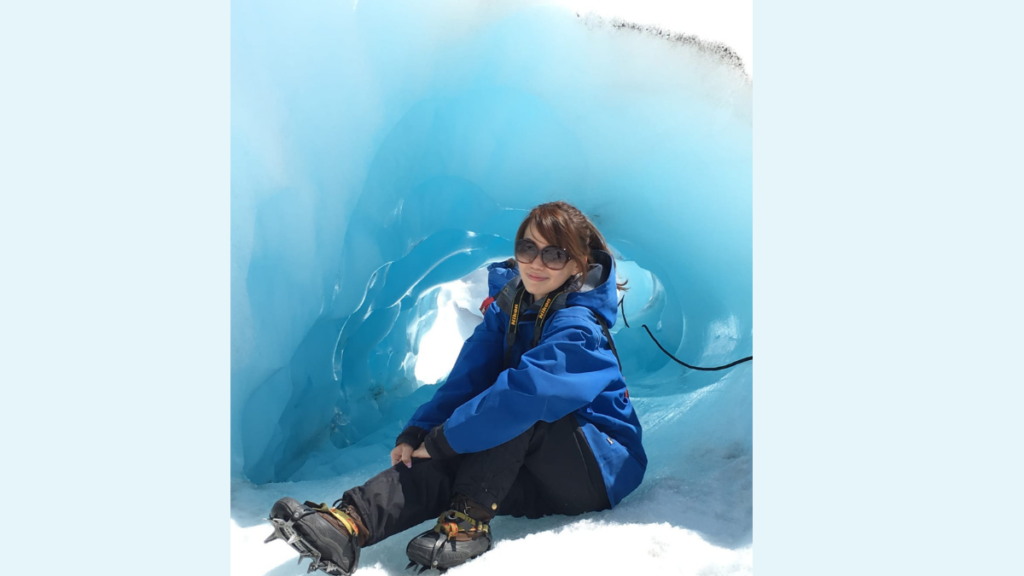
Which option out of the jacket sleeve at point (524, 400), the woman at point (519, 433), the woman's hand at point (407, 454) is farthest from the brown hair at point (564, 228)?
the woman's hand at point (407, 454)

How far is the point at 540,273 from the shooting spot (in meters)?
1.51

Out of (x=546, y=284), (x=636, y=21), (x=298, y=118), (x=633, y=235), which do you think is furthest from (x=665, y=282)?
(x=298, y=118)

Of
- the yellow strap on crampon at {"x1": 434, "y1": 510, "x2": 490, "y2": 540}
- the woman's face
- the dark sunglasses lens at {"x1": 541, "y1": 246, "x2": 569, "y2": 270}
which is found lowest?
the yellow strap on crampon at {"x1": 434, "y1": 510, "x2": 490, "y2": 540}

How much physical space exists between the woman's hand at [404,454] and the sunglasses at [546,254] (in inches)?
17.8

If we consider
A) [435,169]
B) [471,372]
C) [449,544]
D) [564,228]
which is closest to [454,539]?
[449,544]

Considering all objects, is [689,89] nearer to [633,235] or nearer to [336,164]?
[633,235]

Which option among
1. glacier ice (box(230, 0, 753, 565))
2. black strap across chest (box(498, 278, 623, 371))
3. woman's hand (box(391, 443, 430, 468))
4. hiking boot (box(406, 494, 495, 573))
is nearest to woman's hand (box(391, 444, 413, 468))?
woman's hand (box(391, 443, 430, 468))

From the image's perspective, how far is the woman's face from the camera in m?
1.50

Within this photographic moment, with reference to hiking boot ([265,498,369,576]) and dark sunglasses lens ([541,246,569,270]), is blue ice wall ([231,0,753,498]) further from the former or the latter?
hiking boot ([265,498,369,576])

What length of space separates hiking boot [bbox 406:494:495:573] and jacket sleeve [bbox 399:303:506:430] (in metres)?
0.23

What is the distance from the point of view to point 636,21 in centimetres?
187

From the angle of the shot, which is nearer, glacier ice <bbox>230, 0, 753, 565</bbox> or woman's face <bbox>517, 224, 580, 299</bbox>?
woman's face <bbox>517, 224, 580, 299</bbox>

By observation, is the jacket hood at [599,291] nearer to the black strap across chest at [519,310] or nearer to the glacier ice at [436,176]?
the black strap across chest at [519,310]

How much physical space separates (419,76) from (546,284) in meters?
0.82
